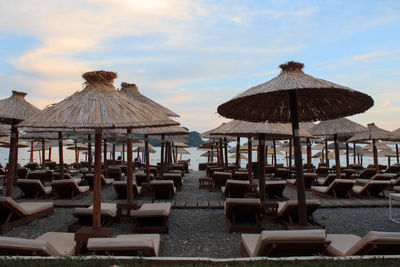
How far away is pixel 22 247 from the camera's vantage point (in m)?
2.61

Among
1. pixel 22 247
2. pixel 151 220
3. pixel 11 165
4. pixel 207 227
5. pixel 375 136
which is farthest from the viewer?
pixel 375 136

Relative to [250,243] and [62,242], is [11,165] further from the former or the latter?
[250,243]

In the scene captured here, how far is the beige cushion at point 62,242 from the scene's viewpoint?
3227 millimetres

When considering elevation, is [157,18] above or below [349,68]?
above

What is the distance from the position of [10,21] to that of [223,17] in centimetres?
640

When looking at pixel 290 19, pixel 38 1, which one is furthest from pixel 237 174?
pixel 38 1

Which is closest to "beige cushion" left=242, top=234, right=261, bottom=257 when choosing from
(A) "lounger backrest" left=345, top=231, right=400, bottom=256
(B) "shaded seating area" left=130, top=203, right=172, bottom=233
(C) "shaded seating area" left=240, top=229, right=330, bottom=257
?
(C) "shaded seating area" left=240, top=229, right=330, bottom=257

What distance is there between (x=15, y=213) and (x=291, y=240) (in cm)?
476

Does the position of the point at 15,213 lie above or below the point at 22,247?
below

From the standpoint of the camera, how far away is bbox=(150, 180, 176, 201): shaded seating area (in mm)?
7008

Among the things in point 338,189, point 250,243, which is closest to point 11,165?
point 250,243

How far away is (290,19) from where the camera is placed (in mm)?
7730

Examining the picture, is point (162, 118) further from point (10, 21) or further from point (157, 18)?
point (10, 21)

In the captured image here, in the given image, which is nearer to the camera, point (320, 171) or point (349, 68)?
point (349, 68)
